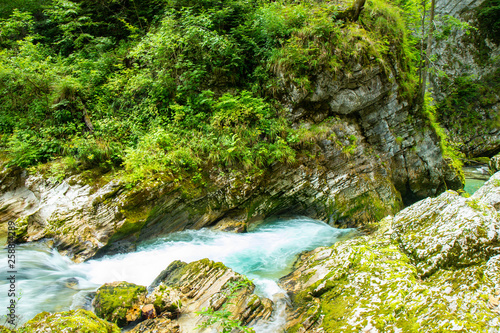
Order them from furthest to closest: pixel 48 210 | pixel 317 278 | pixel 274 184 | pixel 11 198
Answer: pixel 274 184 → pixel 11 198 → pixel 48 210 → pixel 317 278

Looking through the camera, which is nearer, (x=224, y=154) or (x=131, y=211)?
(x=131, y=211)

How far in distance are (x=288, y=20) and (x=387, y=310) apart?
10349mm

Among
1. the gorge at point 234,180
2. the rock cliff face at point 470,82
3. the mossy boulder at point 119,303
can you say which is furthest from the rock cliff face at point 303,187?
the rock cliff face at point 470,82

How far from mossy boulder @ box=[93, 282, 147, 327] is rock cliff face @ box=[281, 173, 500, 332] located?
106 inches

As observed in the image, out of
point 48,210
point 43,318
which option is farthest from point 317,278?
point 48,210

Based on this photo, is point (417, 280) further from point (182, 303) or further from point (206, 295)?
point (182, 303)

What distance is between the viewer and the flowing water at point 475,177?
50.9 ft

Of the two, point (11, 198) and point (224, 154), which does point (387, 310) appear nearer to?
point (224, 154)

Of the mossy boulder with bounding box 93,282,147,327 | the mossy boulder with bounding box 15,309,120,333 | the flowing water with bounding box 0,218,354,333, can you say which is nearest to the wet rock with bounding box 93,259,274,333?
the mossy boulder with bounding box 93,282,147,327

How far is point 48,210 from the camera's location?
7105 millimetres

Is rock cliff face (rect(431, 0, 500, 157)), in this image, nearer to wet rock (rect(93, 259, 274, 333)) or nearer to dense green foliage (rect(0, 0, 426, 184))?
dense green foliage (rect(0, 0, 426, 184))

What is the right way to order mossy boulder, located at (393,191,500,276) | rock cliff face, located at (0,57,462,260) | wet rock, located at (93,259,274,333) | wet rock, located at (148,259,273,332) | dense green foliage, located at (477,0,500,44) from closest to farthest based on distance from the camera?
1. mossy boulder, located at (393,191,500,276)
2. wet rock, located at (93,259,274,333)
3. wet rock, located at (148,259,273,332)
4. rock cliff face, located at (0,57,462,260)
5. dense green foliage, located at (477,0,500,44)

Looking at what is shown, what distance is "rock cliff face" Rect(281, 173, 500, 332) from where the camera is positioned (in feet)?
9.96

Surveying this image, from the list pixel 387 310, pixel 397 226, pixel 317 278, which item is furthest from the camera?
pixel 397 226
